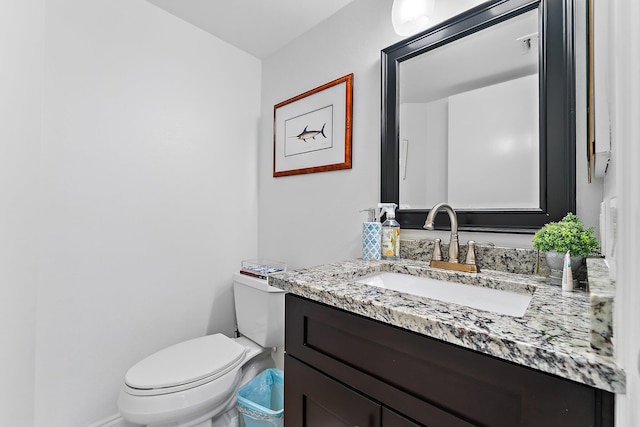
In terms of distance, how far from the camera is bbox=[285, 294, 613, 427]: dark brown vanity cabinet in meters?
0.44

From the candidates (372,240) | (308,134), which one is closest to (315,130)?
(308,134)

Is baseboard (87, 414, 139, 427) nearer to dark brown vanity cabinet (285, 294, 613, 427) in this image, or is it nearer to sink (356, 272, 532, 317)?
dark brown vanity cabinet (285, 294, 613, 427)

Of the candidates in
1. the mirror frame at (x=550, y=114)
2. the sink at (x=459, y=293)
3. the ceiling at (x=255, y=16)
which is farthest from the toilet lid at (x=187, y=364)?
the ceiling at (x=255, y=16)

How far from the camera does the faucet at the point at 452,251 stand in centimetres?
96

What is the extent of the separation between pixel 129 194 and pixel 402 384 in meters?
1.48

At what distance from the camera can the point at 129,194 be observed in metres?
1.45

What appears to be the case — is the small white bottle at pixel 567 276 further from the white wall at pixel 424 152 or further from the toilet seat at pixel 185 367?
the toilet seat at pixel 185 367

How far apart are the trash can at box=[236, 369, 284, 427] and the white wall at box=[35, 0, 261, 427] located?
0.49 metres

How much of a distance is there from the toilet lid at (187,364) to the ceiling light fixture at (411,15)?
1.58m

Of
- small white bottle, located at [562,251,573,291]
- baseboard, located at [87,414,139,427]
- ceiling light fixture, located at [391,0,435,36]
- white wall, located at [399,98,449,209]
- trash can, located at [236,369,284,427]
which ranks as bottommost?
baseboard, located at [87,414,139,427]

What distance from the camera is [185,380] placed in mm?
1122

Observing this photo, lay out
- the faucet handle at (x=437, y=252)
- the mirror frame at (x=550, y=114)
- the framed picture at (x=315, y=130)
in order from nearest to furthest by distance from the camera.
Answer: the mirror frame at (x=550, y=114) < the faucet handle at (x=437, y=252) < the framed picture at (x=315, y=130)

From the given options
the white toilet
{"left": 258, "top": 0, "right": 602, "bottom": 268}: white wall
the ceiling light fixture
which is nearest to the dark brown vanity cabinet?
the white toilet

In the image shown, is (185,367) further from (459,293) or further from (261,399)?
(459,293)
